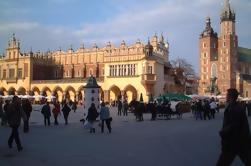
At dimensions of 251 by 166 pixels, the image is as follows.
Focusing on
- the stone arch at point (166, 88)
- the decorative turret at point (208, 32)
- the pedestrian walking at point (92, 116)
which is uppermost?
the decorative turret at point (208, 32)

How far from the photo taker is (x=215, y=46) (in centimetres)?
10650

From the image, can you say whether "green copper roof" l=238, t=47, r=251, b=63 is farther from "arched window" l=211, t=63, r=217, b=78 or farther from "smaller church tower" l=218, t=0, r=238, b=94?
"arched window" l=211, t=63, r=217, b=78

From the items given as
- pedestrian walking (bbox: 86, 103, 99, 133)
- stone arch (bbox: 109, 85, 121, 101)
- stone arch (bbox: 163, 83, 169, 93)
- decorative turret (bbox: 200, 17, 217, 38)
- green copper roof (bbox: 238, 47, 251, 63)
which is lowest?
pedestrian walking (bbox: 86, 103, 99, 133)

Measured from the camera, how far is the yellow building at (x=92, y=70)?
190 feet

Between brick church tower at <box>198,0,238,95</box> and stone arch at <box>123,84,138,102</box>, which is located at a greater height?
brick church tower at <box>198,0,238,95</box>

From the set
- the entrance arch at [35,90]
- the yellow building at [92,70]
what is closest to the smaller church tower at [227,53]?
the yellow building at [92,70]

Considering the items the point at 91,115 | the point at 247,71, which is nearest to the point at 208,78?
the point at 247,71

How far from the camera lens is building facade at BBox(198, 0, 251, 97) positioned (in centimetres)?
9864

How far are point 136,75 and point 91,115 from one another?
132 feet

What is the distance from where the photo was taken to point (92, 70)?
70.0 meters

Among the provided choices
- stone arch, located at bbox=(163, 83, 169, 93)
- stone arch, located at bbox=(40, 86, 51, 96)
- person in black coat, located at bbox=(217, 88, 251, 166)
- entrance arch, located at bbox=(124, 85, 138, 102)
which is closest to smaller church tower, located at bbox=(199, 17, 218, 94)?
stone arch, located at bbox=(163, 83, 169, 93)

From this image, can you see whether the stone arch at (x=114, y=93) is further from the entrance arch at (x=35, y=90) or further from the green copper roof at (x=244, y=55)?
the green copper roof at (x=244, y=55)

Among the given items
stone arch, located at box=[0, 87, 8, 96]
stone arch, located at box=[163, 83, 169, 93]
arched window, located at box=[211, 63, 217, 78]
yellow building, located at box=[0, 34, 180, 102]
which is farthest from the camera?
arched window, located at box=[211, 63, 217, 78]

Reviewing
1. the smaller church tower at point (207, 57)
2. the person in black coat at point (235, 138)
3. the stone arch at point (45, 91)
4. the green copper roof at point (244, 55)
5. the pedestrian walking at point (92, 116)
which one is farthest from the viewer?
the green copper roof at point (244, 55)
